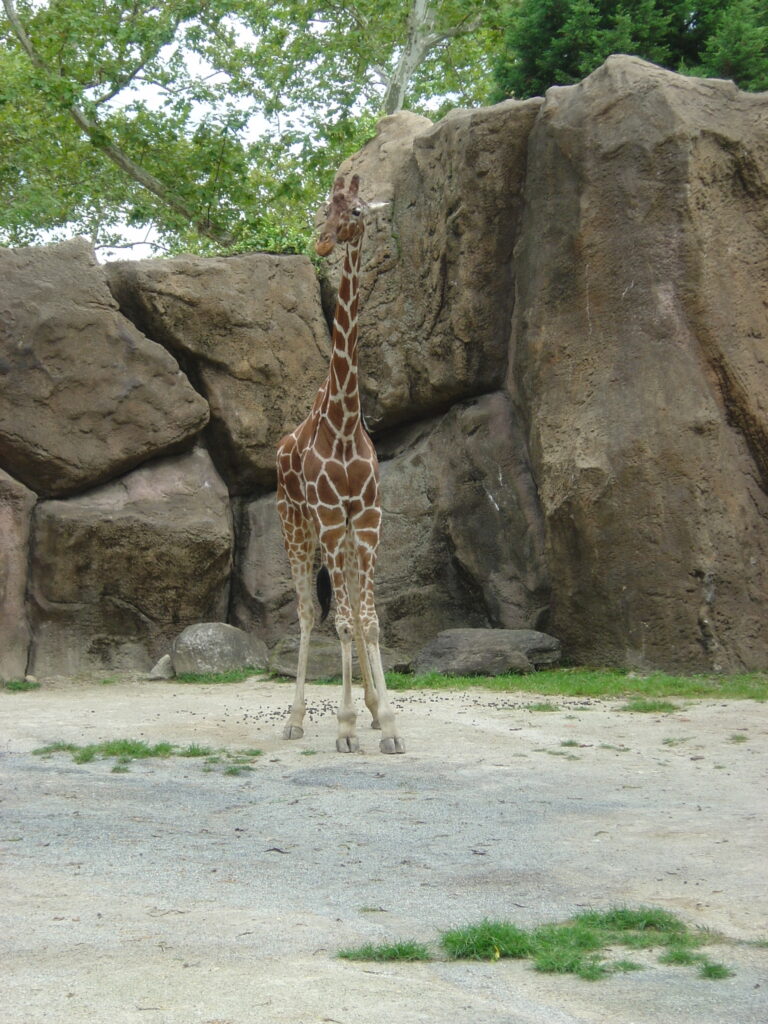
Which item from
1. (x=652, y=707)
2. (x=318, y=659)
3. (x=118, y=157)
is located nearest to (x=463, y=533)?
(x=318, y=659)

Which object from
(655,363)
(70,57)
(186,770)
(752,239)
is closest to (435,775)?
(186,770)

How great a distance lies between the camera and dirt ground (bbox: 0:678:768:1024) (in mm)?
3500

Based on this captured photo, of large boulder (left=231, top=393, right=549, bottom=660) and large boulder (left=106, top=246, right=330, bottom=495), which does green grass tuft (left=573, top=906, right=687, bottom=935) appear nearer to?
large boulder (left=231, top=393, right=549, bottom=660)

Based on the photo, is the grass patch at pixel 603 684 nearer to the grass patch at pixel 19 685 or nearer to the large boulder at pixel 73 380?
the grass patch at pixel 19 685

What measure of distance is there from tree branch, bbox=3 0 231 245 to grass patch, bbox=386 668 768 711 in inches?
512

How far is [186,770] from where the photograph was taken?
697 cm

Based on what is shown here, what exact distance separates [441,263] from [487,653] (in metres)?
4.49

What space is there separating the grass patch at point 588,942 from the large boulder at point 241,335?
982 centimetres

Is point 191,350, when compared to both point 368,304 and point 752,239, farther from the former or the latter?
point 752,239

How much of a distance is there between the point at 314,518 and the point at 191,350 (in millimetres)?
5339

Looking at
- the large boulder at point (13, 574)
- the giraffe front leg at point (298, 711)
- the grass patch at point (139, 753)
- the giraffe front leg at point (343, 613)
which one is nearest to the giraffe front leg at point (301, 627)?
the giraffe front leg at point (298, 711)

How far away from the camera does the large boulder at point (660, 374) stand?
10914 millimetres

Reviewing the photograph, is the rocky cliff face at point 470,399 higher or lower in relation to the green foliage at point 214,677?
higher

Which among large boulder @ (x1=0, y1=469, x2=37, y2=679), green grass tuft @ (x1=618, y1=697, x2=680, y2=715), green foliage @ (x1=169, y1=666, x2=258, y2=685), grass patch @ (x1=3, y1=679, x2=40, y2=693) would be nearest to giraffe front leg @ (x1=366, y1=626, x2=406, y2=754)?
green grass tuft @ (x1=618, y1=697, x2=680, y2=715)
